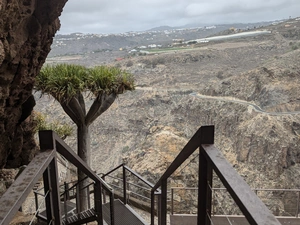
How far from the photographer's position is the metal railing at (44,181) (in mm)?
1070

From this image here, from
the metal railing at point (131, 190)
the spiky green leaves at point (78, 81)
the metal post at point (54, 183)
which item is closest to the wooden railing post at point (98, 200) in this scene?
the metal railing at point (131, 190)

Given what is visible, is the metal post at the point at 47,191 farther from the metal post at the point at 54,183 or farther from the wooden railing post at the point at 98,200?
the wooden railing post at the point at 98,200

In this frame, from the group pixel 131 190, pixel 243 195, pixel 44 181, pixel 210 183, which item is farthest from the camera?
pixel 131 190

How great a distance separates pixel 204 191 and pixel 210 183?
84 millimetres

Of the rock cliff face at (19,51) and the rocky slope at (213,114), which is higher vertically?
the rock cliff face at (19,51)

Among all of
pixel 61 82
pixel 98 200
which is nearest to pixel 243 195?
pixel 98 200

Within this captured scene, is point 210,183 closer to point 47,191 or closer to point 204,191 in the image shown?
point 204,191

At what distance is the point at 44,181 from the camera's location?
1622 mm

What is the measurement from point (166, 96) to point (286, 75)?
1267cm

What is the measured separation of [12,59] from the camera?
3369 mm

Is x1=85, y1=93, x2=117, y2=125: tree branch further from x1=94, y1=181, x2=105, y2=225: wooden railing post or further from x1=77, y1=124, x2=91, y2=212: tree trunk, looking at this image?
x1=94, y1=181, x2=105, y2=225: wooden railing post

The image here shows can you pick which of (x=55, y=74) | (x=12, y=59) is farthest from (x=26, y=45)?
(x=55, y=74)

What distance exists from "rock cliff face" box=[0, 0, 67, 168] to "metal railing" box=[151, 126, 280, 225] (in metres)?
2.23

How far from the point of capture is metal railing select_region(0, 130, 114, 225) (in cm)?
107
